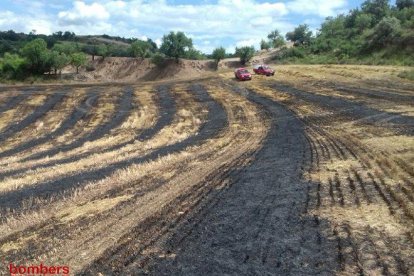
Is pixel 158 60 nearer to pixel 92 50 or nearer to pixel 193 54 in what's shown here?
pixel 193 54

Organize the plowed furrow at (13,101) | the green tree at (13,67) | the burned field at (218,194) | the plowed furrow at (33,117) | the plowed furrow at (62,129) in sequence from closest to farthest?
the burned field at (218,194)
the plowed furrow at (62,129)
the plowed furrow at (33,117)
the plowed furrow at (13,101)
the green tree at (13,67)

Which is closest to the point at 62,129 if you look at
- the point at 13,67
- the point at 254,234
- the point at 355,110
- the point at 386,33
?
the point at 355,110

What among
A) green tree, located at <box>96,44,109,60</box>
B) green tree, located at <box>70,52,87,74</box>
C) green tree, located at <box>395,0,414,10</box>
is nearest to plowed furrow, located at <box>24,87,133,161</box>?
green tree, located at <box>70,52,87,74</box>

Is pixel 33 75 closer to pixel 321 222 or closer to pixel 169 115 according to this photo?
pixel 169 115

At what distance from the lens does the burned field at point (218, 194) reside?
6.81 m

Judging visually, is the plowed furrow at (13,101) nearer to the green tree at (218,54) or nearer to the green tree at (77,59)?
the green tree at (77,59)

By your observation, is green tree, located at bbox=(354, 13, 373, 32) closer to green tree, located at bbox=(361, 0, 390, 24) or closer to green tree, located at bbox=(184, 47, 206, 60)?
green tree, located at bbox=(361, 0, 390, 24)

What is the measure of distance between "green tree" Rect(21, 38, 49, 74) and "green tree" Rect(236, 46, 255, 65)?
2998 centimetres

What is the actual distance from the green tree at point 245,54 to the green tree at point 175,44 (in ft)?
29.6

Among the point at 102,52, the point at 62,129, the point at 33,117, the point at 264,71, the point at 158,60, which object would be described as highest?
the point at 102,52

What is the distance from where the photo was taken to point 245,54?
71938mm

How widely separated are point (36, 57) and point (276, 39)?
191 feet

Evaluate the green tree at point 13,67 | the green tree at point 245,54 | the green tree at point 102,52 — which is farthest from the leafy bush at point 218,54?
the green tree at point 13,67

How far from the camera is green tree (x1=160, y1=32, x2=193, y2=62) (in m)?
73.4
